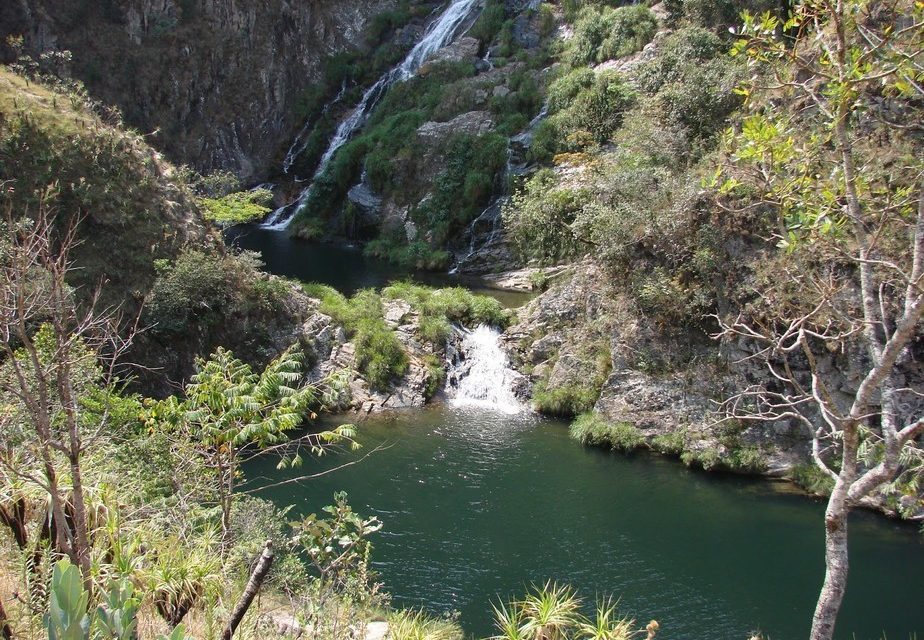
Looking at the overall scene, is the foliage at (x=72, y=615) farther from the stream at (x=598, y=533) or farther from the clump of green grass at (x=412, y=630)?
the stream at (x=598, y=533)

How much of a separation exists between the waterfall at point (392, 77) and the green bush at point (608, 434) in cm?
3852

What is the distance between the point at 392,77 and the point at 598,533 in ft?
162

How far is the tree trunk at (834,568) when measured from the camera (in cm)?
640

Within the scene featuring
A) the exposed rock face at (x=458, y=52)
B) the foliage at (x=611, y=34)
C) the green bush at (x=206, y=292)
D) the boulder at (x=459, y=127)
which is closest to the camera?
the green bush at (x=206, y=292)

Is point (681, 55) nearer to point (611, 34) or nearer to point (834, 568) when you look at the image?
point (611, 34)

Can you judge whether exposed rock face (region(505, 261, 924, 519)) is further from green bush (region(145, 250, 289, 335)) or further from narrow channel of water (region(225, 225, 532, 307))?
green bush (region(145, 250, 289, 335))

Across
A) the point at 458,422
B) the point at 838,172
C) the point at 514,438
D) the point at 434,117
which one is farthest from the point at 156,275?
the point at 434,117

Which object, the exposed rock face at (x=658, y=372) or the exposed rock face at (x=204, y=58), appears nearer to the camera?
the exposed rock face at (x=658, y=372)

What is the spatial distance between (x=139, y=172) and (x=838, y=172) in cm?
2104

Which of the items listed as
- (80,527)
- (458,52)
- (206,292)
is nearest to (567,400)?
(206,292)

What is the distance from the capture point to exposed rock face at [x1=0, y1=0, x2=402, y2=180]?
53812 millimetres

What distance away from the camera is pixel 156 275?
69.2ft

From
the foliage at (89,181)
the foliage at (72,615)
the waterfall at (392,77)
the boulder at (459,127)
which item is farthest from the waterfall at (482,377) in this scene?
the waterfall at (392,77)

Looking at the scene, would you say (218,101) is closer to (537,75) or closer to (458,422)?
(537,75)
